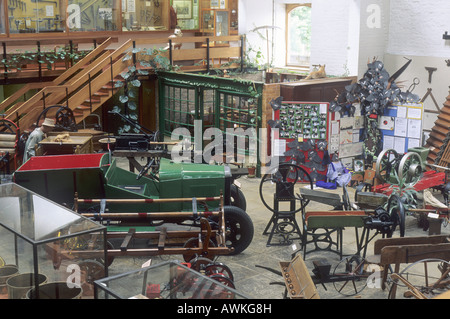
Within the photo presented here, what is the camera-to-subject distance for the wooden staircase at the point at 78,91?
13.9 meters

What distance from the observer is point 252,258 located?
912 cm

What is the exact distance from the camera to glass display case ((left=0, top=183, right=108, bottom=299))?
5.40 meters

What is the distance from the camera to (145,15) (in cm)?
1911

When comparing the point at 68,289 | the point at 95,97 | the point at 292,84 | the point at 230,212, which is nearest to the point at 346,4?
the point at 292,84

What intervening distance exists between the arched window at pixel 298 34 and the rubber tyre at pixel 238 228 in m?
9.17

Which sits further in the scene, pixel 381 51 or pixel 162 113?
pixel 162 113

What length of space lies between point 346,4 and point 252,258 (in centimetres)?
773

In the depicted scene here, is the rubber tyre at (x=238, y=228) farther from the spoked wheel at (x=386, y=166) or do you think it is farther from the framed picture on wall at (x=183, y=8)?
the framed picture on wall at (x=183, y=8)

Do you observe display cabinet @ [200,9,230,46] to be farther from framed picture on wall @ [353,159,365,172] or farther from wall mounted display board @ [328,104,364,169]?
framed picture on wall @ [353,159,365,172]

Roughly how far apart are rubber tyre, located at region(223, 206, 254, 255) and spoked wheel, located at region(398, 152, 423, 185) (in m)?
3.11

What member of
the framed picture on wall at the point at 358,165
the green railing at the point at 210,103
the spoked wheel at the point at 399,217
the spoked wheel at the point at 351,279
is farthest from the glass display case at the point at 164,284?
the framed picture on wall at the point at 358,165

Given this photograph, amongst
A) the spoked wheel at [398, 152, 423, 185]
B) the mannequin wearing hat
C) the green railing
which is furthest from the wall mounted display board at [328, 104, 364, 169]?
the mannequin wearing hat

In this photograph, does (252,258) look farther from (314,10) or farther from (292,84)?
(314,10)
